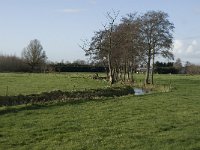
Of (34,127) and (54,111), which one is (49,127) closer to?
(34,127)

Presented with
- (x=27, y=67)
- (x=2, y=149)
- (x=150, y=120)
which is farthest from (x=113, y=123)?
(x=27, y=67)

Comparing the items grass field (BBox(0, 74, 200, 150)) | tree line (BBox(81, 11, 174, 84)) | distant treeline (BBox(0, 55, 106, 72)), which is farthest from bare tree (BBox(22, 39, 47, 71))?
grass field (BBox(0, 74, 200, 150))

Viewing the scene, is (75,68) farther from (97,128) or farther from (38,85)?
(97,128)

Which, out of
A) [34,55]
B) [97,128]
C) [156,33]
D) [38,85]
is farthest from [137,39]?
[34,55]

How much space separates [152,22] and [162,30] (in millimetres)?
2035

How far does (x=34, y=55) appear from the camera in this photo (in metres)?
140

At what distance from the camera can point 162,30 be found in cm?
6694

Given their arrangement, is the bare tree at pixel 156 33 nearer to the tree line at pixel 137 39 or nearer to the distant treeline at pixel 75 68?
the tree line at pixel 137 39

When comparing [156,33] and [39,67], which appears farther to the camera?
[39,67]

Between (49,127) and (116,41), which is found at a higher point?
(116,41)

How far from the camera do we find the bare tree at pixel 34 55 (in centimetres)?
13450

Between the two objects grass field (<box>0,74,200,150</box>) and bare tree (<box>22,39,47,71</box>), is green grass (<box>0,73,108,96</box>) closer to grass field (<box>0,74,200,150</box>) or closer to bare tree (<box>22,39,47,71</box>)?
grass field (<box>0,74,200,150</box>)

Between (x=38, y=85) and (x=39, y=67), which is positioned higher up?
(x=39, y=67)

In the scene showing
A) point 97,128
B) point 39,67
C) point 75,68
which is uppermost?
point 39,67
